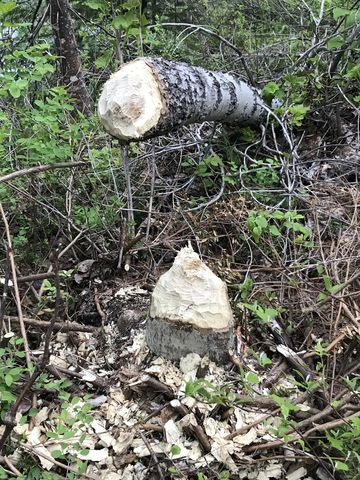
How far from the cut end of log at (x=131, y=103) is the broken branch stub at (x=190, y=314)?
0.70m

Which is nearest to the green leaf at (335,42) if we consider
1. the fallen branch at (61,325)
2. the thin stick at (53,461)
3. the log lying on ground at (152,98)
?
the log lying on ground at (152,98)

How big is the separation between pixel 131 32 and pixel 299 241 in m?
1.44

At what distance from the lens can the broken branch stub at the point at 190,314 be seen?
1.91 meters

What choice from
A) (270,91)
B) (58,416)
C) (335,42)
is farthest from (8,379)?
(335,42)

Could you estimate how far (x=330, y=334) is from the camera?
209cm

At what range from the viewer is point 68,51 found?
4121 millimetres

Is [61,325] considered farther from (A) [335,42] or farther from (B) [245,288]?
(A) [335,42]

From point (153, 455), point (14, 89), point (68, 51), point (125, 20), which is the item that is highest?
point (125, 20)

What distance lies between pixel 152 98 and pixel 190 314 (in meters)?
1.09

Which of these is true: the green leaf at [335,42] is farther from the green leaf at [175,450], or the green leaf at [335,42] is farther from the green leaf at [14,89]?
the green leaf at [175,450]

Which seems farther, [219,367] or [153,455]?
[219,367]

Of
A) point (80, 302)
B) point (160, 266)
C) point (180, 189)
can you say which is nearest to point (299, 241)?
point (160, 266)

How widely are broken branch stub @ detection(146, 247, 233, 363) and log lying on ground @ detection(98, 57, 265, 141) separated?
2.37 feet

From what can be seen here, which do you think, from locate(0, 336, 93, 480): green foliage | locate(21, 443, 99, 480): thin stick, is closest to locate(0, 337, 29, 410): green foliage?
locate(0, 336, 93, 480): green foliage
